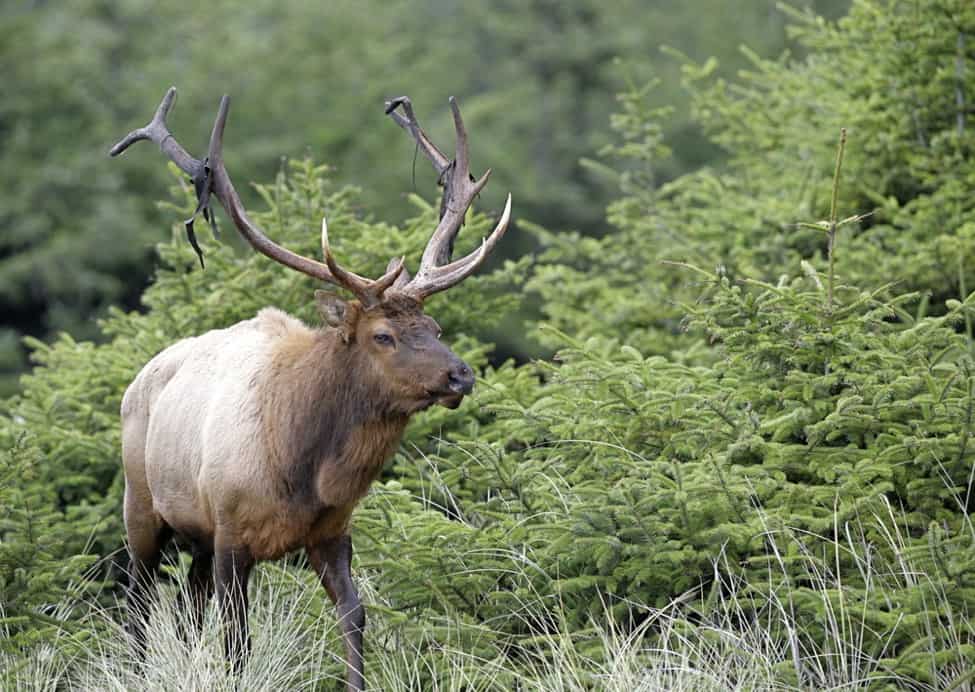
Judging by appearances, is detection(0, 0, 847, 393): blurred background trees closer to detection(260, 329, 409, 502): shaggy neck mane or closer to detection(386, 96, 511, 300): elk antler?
detection(386, 96, 511, 300): elk antler

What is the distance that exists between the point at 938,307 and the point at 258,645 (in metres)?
5.46

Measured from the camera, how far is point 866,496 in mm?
6512

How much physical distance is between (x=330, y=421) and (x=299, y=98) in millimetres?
26768

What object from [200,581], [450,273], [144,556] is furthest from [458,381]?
[144,556]

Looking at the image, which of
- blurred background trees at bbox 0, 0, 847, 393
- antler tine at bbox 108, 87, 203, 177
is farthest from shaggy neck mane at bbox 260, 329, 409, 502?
blurred background trees at bbox 0, 0, 847, 393

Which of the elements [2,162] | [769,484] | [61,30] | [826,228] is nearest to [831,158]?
[826,228]

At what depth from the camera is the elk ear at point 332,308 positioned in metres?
6.71

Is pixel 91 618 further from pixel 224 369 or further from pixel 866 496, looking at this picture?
pixel 866 496

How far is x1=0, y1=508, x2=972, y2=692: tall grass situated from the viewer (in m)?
6.08

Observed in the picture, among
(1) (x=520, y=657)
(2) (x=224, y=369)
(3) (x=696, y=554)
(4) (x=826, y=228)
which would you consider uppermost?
(4) (x=826, y=228)

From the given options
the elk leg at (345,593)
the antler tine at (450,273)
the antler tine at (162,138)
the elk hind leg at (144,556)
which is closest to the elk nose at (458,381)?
the antler tine at (450,273)

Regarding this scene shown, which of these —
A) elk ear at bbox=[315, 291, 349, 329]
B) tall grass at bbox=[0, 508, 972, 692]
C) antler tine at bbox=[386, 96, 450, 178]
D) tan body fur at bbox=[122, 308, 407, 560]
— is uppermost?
antler tine at bbox=[386, 96, 450, 178]

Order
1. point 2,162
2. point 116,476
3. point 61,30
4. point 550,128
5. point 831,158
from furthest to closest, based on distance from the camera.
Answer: point 550,128 → point 61,30 → point 2,162 → point 831,158 → point 116,476

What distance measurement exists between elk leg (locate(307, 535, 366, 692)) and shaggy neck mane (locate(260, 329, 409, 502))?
278 mm
